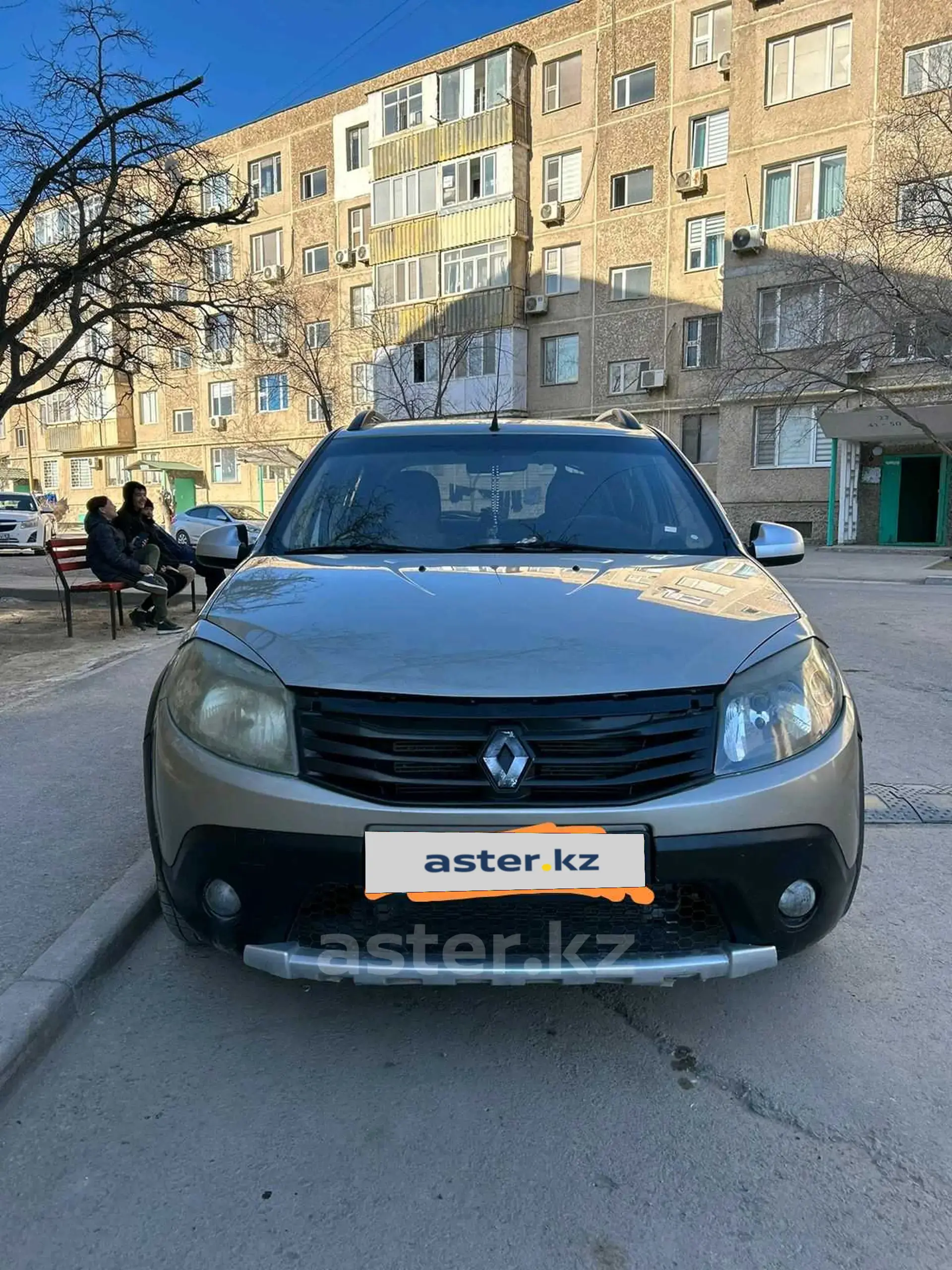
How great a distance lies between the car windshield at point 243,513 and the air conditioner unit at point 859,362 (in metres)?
15.9

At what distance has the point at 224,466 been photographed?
→ 38312mm

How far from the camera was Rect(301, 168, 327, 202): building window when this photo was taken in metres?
34.7

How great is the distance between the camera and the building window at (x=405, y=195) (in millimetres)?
30531

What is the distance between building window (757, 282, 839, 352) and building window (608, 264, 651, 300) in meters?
4.27

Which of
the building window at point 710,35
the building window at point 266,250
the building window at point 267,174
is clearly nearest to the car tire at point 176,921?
the building window at point 710,35

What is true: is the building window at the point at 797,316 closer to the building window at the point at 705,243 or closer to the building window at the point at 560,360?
the building window at the point at 705,243

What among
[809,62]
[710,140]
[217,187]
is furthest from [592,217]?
[217,187]

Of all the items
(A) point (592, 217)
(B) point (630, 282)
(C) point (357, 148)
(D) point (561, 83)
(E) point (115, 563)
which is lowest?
(E) point (115, 563)

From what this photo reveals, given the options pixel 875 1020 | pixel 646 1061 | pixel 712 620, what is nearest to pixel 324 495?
pixel 712 620

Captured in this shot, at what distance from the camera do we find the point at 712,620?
2.31m

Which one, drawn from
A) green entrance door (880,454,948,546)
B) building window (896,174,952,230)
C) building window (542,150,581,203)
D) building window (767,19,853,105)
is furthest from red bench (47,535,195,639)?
building window (542,150,581,203)

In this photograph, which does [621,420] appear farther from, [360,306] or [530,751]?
[360,306]

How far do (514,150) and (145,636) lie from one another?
1034 inches

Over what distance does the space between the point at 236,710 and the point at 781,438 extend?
25955 mm
